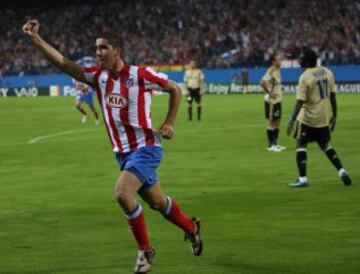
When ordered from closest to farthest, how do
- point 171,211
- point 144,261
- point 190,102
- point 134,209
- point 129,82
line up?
point 144,261 → point 134,209 → point 129,82 → point 171,211 → point 190,102

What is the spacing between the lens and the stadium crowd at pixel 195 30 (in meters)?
59.0

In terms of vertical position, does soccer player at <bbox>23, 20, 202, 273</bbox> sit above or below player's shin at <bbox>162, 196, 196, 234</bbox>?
above

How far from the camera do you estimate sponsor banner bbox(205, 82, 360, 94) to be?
54438 mm

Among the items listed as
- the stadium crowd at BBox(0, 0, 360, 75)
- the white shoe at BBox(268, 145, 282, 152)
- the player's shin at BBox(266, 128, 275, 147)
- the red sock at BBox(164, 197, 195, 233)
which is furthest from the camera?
the stadium crowd at BBox(0, 0, 360, 75)

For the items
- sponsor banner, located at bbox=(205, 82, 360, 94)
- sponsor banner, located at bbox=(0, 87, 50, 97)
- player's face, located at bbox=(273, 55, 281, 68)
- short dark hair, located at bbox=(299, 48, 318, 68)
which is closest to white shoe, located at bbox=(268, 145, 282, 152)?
player's face, located at bbox=(273, 55, 281, 68)

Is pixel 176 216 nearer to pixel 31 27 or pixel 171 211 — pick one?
pixel 171 211

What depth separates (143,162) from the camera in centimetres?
949

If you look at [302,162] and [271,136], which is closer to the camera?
[302,162]

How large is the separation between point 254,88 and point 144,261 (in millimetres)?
50054

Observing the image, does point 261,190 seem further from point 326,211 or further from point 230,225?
point 230,225

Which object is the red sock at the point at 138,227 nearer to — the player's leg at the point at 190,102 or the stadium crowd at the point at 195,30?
the player's leg at the point at 190,102

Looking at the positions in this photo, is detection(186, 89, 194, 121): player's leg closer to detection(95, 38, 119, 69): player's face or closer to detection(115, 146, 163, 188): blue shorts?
detection(115, 146, 163, 188): blue shorts

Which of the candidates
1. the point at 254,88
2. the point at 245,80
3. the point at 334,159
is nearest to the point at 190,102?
the point at 334,159

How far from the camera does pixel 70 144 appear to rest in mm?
25719
